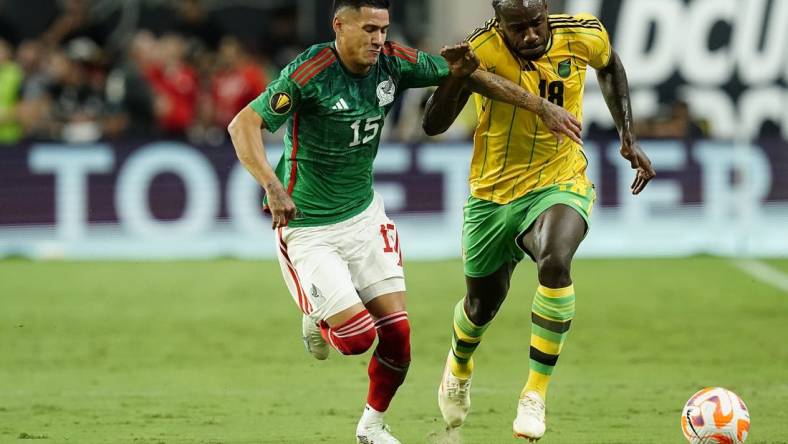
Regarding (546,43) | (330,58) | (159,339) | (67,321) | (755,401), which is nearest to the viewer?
(330,58)

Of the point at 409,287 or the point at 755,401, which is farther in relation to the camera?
the point at 409,287

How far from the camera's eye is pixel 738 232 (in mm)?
17609

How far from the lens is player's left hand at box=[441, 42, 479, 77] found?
24.2ft

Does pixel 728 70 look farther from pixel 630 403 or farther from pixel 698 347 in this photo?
pixel 630 403

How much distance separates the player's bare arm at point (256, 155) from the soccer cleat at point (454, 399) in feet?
5.96

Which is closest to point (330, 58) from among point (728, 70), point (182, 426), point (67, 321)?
point (182, 426)

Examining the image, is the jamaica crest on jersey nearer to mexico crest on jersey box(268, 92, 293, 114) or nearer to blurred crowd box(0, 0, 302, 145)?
mexico crest on jersey box(268, 92, 293, 114)

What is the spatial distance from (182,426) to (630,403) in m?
2.88

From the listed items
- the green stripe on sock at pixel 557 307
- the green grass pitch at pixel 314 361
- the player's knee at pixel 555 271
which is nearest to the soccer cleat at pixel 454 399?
the green grass pitch at pixel 314 361

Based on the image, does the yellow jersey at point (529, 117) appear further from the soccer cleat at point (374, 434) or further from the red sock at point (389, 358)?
the soccer cleat at point (374, 434)

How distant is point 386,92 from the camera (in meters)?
A: 7.54

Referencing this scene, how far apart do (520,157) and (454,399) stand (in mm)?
1458

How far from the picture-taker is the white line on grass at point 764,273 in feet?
49.8

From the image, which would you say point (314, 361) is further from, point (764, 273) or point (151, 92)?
point (151, 92)
